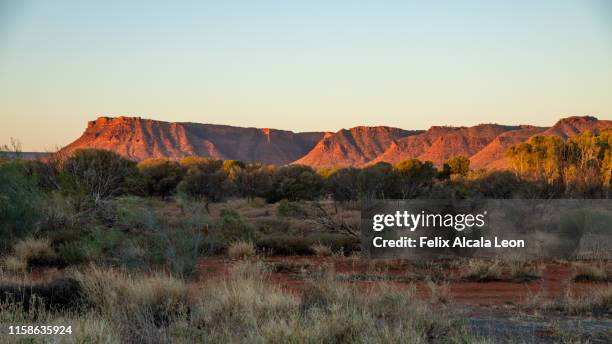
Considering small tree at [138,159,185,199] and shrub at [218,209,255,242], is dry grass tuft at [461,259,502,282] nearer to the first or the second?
shrub at [218,209,255,242]

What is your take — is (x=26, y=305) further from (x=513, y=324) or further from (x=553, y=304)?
(x=553, y=304)

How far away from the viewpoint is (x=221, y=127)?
126500mm

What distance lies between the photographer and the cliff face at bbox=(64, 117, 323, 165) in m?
114

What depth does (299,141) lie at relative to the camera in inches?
5212

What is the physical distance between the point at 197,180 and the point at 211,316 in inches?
1519

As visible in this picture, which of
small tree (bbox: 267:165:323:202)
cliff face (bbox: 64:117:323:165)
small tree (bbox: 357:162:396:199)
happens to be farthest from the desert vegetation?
cliff face (bbox: 64:117:323:165)

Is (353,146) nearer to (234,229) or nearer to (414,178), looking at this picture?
(414,178)

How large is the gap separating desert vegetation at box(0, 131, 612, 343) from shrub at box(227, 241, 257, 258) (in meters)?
0.04

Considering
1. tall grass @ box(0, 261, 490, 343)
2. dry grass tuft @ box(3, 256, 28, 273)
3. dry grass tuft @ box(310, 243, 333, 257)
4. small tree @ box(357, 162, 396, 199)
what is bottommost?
dry grass tuft @ box(310, 243, 333, 257)

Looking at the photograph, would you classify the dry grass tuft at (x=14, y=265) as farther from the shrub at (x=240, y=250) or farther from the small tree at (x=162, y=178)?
the small tree at (x=162, y=178)

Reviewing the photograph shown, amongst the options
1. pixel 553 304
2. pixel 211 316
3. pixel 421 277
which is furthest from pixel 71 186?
pixel 553 304

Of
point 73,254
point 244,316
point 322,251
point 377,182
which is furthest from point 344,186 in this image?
point 244,316

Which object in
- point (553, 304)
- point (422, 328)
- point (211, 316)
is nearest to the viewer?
point (422, 328)

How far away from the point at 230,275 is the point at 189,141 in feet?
344
